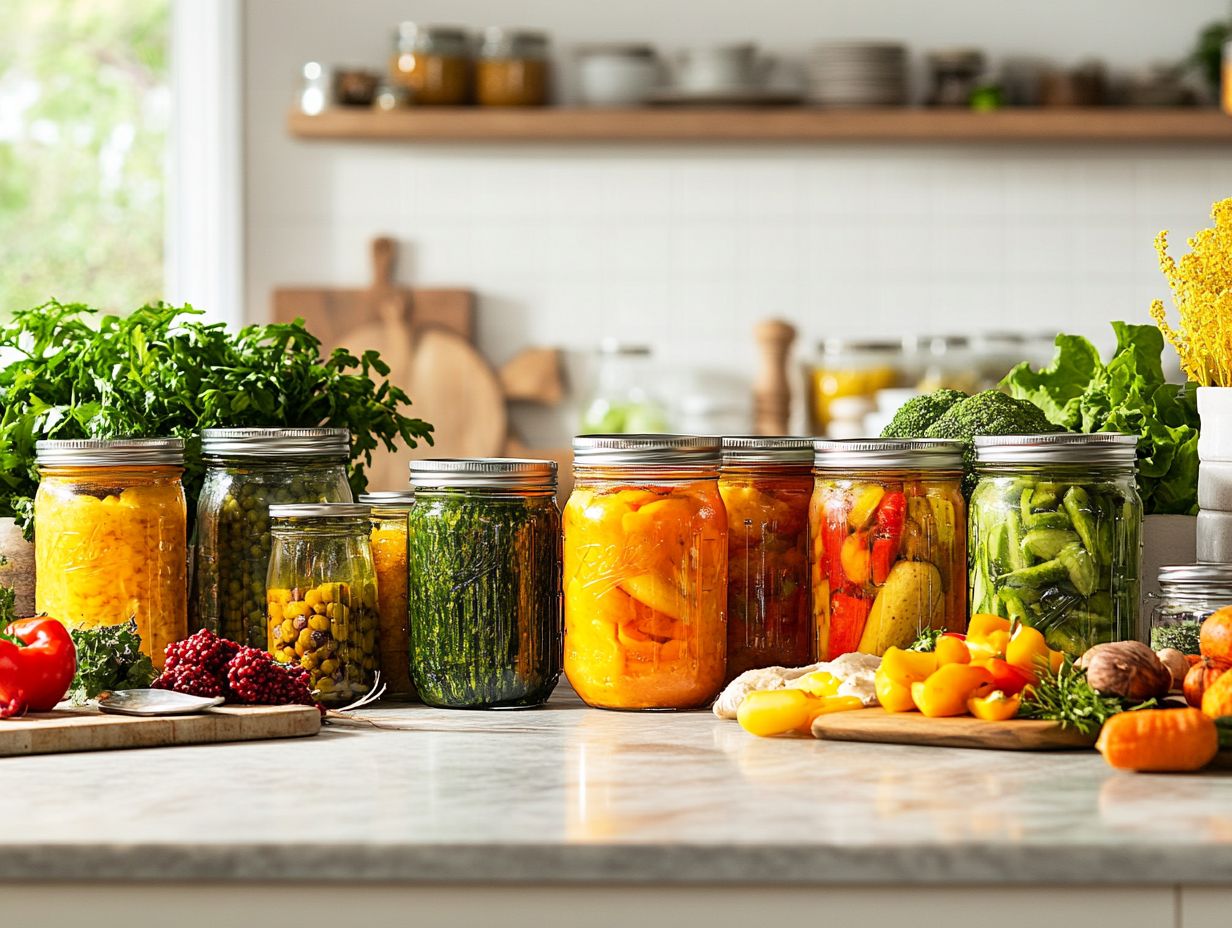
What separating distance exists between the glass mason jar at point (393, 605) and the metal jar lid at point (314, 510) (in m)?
0.07

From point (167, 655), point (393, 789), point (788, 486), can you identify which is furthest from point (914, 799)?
point (167, 655)

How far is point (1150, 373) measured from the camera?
5.15ft

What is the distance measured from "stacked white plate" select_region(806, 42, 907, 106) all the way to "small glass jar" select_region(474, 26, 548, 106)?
71 cm

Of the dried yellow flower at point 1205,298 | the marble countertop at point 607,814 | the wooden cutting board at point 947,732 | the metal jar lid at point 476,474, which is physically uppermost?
the dried yellow flower at point 1205,298

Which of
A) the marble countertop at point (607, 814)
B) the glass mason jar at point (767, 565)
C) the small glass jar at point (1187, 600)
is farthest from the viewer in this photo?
the glass mason jar at point (767, 565)

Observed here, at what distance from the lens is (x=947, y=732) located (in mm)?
1150

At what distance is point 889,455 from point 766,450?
0.40 ft

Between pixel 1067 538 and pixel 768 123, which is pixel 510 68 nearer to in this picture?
pixel 768 123

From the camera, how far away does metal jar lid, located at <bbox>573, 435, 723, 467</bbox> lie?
129 cm

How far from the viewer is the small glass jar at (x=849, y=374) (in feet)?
12.7

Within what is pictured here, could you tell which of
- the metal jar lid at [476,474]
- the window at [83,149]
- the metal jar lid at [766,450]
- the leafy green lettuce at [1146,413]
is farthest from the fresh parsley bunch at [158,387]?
the window at [83,149]

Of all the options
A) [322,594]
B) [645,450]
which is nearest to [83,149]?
[322,594]

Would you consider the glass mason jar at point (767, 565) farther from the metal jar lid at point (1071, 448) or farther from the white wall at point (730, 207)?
the white wall at point (730, 207)

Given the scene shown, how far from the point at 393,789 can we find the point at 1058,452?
0.61 m
